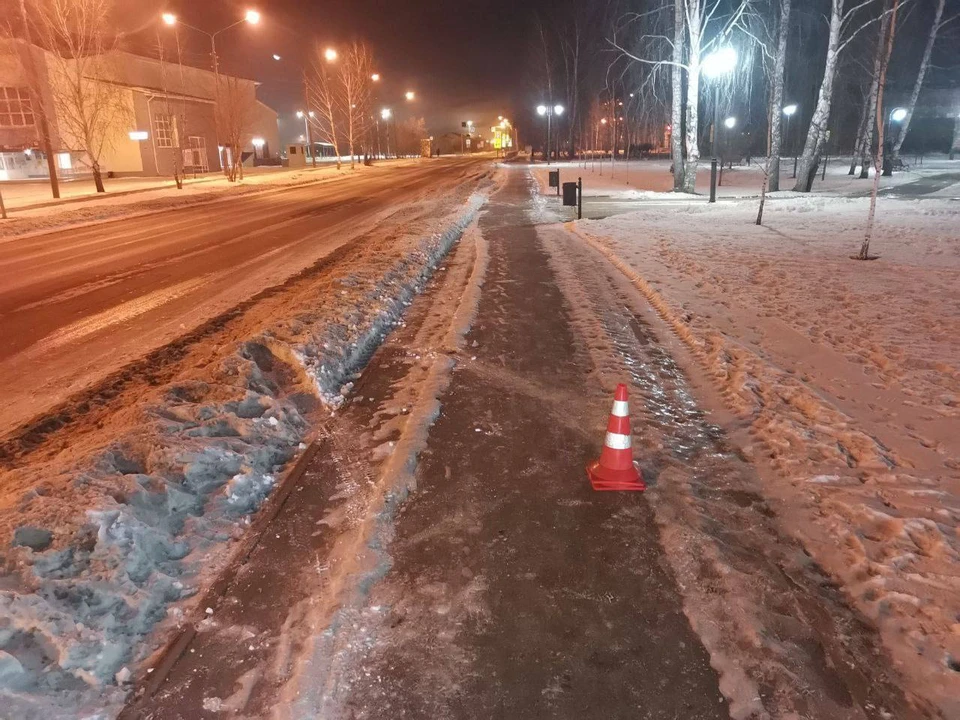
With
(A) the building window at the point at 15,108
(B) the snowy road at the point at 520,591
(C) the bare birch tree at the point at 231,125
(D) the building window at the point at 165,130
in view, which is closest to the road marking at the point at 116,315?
(B) the snowy road at the point at 520,591

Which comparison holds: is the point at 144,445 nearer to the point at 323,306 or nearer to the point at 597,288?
the point at 323,306

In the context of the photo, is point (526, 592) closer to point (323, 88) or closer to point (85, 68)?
point (85, 68)

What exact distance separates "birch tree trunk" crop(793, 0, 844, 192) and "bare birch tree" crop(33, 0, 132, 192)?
2991cm

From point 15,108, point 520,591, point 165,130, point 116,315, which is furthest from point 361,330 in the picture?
point 15,108

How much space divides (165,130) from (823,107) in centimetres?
4446

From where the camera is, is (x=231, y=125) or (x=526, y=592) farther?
(x=231, y=125)

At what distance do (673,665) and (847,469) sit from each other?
7.57 ft

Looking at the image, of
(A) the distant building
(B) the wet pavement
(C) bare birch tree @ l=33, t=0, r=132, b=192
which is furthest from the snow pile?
(A) the distant building

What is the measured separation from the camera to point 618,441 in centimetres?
423

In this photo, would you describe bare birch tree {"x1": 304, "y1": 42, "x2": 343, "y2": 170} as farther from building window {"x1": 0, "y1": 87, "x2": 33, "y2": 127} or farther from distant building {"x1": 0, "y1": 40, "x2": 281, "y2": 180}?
building window {"x1": 0, "y1": 87, "x2": 33, "y2": 127}

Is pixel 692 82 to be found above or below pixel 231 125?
below

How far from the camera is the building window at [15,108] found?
145 ft

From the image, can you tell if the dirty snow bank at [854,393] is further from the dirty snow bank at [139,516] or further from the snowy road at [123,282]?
the snowy road at [123,282]

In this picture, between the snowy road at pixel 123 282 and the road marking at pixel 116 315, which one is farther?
the road marking at pixel 116 315
